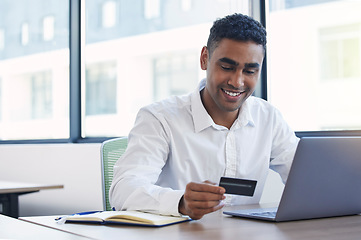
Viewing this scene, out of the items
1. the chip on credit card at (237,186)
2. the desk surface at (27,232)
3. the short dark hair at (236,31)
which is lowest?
the desk surface at (27,232)

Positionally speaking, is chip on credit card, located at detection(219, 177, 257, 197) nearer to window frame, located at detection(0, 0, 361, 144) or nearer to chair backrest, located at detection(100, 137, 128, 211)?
chair backrest, located at detection(100, 137, 128, 211)

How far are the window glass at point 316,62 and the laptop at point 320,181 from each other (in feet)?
5.12

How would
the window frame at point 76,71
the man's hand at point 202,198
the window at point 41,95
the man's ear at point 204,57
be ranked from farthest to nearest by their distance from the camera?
the window at point 41,95
the window frame at point 76,71
the man's ear at point 204,57
the man's hand at point 202,198

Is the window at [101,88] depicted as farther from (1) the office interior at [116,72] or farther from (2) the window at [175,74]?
(2) the window at [175,74]

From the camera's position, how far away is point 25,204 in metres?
4.48

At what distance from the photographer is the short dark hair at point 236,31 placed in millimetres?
1798

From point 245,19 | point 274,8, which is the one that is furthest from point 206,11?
point 245,19

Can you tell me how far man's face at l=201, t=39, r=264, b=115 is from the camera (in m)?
1.79

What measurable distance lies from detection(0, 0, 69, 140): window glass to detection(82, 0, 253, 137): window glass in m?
0.29

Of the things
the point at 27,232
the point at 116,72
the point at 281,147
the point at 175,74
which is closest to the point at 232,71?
the point at 281,147

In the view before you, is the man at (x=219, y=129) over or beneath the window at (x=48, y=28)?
beneath

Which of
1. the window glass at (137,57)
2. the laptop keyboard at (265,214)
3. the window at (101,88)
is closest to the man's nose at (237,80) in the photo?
the laptop keyboard at (265,214)

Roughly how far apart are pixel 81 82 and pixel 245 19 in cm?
286

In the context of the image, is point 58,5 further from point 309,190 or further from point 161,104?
point 309,190
